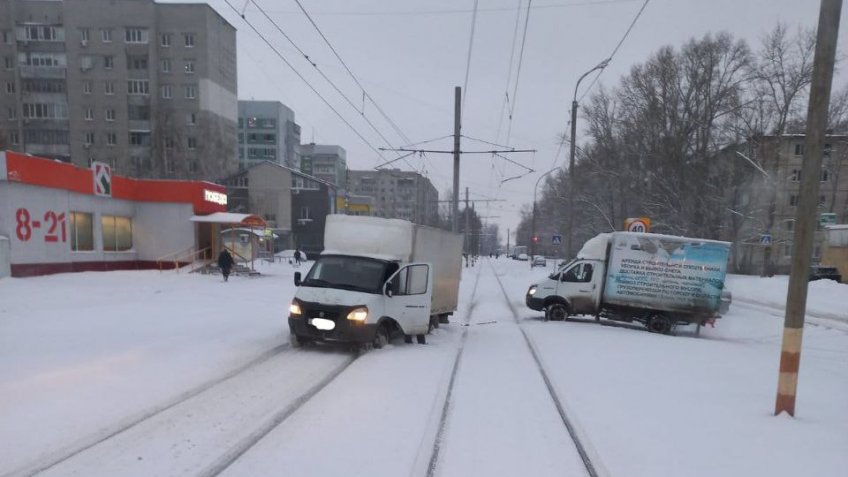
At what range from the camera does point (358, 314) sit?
921 cm

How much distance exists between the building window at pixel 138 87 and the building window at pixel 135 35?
4.49 metres

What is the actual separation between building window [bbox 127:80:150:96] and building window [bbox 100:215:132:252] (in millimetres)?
41855

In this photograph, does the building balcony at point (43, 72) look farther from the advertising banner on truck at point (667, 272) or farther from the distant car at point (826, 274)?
the distant car at point (826, 274)

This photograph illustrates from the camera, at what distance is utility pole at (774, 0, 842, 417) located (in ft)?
18.8

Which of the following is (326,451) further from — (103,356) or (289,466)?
(103,356)

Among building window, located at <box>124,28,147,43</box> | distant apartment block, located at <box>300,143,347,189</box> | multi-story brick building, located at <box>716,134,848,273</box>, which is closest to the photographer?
multi-story brick building, located at <box>716,134,848,273</box>

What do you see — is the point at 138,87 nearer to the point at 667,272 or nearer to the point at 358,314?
the point at 358,314

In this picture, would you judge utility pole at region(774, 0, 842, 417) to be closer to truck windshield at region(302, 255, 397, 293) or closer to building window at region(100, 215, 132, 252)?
truck windshield at region(302, 255, 397, 293)

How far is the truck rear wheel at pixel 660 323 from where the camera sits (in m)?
14.3

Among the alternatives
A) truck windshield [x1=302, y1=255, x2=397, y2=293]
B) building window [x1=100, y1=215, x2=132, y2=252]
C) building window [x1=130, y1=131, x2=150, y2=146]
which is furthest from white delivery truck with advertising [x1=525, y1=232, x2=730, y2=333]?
building window [x1=130, y1=131, x2=150, y2=146]

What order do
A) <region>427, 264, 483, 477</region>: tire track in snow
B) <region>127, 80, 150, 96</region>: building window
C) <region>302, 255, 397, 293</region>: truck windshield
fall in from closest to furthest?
1. <region>427, 264, 483, 477</region>: tire track in snow
2. <region>302, 255, 397, 293</region>: truck windshield
3. <region>127, 80, 150, 96</region>: building window

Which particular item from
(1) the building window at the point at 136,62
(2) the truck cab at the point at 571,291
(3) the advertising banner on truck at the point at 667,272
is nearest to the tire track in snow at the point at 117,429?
(2) the truck cab at the point at 571,291

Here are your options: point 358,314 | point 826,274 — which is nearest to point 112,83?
point 358,314

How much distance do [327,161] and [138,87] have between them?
177 feet
